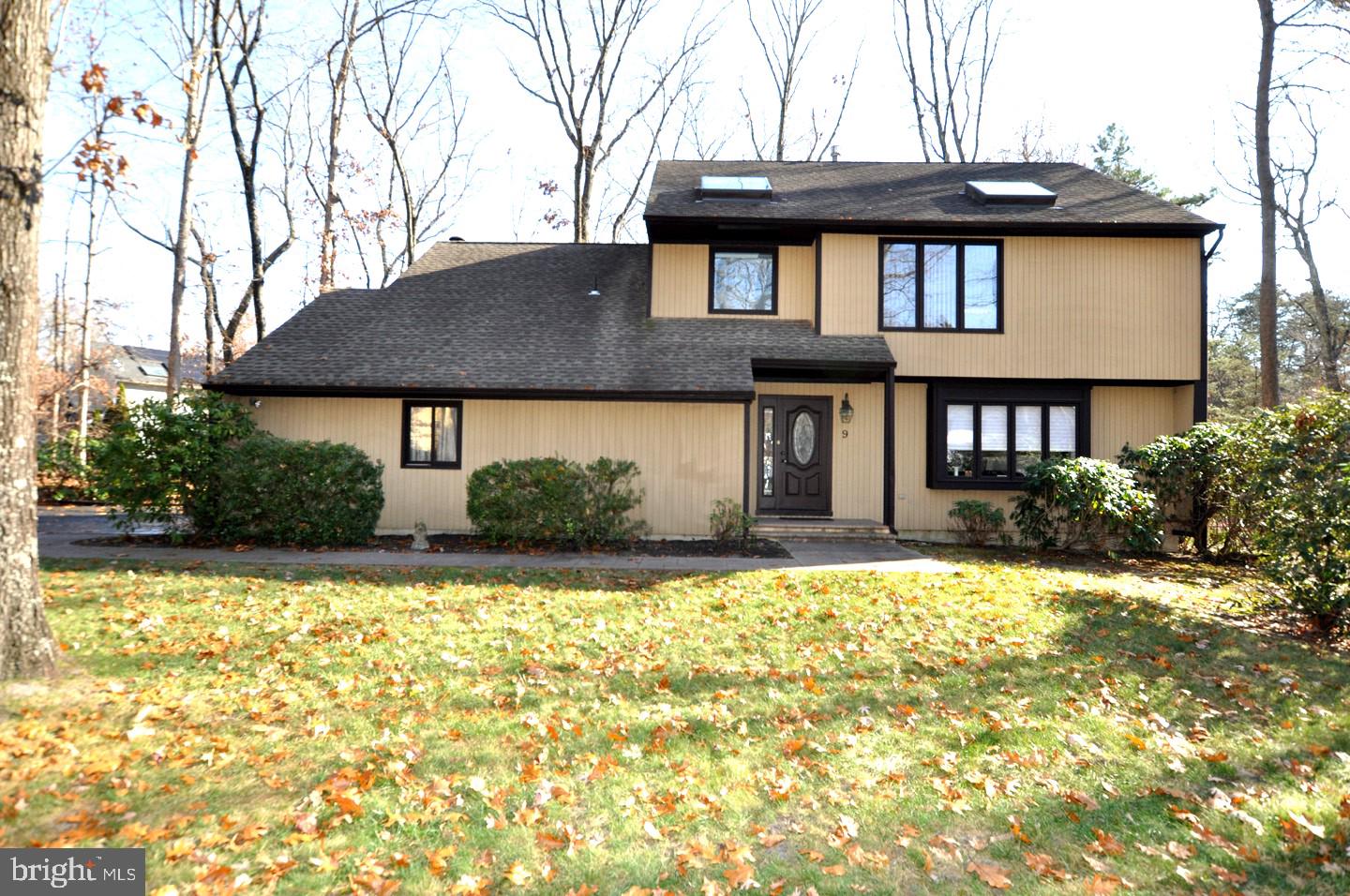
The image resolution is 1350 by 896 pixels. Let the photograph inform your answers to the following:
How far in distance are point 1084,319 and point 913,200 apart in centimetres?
395

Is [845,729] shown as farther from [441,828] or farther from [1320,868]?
[441,828]

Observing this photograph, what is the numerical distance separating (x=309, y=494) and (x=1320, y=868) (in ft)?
36.4

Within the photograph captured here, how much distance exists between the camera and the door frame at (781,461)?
13250 mm

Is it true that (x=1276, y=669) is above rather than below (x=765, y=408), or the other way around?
below

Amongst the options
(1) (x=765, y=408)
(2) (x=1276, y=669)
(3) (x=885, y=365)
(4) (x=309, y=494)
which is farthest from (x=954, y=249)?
(4) (x=309, y=494)

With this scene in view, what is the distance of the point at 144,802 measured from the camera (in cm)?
325

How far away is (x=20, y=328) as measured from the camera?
4480mm

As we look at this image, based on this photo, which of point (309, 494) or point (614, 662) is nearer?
point (614, 662)

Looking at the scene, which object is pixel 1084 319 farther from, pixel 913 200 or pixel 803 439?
pixel 803 439

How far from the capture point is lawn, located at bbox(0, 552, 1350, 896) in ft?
9.93

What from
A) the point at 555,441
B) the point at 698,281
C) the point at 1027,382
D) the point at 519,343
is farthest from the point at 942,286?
the point at 519,343

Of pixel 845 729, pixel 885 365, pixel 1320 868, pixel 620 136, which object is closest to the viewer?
pixel 1320 868

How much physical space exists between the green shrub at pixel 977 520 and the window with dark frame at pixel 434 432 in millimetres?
9082

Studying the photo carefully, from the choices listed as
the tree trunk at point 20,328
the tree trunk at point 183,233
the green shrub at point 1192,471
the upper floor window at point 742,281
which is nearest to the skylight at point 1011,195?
the upper floor window at point 742,281
